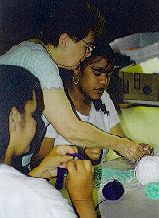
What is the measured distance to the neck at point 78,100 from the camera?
53.1 inches

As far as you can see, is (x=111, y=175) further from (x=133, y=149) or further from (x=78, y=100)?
(x=78, y=100)

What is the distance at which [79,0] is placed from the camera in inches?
51.6

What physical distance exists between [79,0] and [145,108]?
1.36 ft

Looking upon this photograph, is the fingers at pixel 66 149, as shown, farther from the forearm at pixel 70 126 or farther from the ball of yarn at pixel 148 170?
the ball of yarn at pixel 148 170

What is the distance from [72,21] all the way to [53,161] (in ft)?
1.48

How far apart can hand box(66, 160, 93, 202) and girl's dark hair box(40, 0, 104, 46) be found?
0.41 meters

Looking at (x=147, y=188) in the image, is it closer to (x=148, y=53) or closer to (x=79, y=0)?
(x=148, y=53)

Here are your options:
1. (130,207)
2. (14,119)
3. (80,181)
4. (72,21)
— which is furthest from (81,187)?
(72,21)

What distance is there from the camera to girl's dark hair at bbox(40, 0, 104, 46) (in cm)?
130

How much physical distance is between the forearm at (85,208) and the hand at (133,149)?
0.27m

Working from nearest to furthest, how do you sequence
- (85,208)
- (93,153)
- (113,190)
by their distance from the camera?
(85,208) < (113,190) < (93,153)

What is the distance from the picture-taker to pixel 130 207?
122cm

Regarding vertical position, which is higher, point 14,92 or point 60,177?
point 14,92

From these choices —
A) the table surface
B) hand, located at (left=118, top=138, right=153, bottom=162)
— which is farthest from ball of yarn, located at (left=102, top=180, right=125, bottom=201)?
hand, located at (left=118, top=138, right=153, bottom=162)
